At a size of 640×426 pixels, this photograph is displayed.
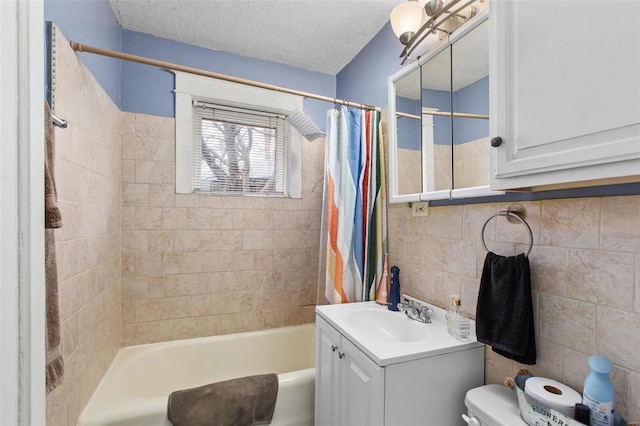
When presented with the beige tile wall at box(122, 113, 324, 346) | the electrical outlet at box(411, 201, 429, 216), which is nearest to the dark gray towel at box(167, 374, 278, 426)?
the beige tile wall at box(122, 113, 324, 346)

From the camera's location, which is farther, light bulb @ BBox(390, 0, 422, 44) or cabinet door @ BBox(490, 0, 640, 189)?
light bulb @ BBox(390, 0, 422, 44)

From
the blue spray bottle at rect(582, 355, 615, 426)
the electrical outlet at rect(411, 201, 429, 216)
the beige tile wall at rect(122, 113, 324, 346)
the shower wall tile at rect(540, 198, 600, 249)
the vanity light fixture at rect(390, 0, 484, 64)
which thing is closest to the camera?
the blue spray bottle at rect(582, 355, 615, 426)

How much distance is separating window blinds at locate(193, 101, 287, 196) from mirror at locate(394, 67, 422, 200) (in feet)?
3.25

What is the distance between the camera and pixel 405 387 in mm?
1049

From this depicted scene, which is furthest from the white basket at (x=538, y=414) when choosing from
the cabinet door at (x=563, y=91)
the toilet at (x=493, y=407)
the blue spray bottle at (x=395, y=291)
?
the blue spray bottle at (x=395, y=291)

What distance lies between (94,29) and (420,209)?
1.91 meters

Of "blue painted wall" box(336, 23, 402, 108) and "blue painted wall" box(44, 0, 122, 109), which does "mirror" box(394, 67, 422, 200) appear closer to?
"blue painted wall" box(336, 23, 402, 108)

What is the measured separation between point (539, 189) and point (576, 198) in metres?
0.10

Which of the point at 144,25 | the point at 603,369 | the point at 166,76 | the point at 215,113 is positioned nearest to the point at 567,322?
the point at 603,369

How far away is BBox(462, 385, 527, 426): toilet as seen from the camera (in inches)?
34.8

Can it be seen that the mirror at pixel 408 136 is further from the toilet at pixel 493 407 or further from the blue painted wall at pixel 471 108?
the toilet at pixel 493 407

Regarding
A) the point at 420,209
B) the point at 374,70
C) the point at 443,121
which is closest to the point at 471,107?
the point at 443,121

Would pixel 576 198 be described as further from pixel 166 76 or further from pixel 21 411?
pixel 166 76

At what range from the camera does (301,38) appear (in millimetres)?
2002
